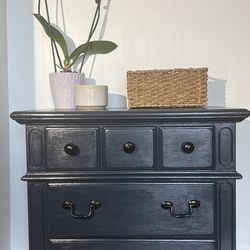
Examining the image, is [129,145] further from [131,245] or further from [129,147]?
[131,245]

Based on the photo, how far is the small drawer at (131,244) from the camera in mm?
1163

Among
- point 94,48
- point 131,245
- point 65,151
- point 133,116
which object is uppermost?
point 94,48

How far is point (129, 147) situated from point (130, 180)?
105 mm

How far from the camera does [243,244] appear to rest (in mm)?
1646

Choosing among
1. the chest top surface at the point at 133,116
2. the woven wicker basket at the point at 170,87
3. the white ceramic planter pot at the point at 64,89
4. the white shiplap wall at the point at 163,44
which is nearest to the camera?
→ the chest top surface at the point at 133,116

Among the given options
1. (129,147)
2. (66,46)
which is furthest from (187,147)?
(66,46)

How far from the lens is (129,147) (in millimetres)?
1170

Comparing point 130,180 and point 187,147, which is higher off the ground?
point 187,147

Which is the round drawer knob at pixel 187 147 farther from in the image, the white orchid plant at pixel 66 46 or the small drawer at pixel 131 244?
the white orchid plant at pixel 66 46

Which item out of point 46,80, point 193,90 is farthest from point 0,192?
point 193,90

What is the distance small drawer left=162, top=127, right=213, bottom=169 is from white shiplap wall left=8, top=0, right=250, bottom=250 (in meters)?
0.51

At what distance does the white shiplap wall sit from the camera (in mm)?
1619

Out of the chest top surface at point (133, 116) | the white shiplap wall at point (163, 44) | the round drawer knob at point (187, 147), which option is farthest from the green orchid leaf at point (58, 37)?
the round drawer knob at point (187, 147)

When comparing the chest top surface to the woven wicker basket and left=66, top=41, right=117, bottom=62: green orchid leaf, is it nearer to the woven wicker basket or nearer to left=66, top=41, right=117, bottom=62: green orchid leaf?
the woven wicker basket
